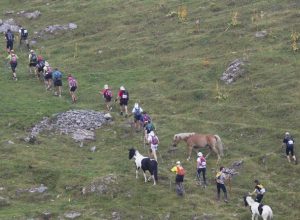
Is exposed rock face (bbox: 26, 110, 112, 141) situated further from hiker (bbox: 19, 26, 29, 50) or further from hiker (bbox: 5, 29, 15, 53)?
hiker (bbox: 19, 26, 29, 50)

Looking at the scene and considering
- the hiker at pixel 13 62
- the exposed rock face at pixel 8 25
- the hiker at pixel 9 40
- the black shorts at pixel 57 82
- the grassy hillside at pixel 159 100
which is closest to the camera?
the grassy hillside at pixel 159 100

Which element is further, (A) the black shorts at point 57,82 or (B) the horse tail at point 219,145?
(A) the black shorts at point 57,82

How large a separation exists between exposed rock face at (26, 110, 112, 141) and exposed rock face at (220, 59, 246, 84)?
495 inches

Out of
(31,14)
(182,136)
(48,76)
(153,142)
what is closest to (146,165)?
(153,142)

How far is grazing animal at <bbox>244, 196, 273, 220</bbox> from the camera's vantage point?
36.9m

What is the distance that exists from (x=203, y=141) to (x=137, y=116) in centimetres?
667

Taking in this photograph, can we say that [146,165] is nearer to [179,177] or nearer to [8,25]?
[179,177]

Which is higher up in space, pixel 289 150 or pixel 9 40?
pixel 9 40

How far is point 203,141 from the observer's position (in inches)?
1839

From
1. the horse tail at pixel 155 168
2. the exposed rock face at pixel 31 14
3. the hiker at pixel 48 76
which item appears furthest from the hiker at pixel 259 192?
the exposed rock face at pixel 31 14

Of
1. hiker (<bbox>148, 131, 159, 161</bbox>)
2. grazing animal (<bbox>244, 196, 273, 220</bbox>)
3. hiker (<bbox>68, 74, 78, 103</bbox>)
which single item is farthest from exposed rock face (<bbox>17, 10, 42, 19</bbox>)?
grazing animal (<bbox>244, 196, 273, 220</bbox>)

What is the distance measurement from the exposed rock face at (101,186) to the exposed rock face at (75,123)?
28.2 ft

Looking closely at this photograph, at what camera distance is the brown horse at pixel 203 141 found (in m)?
46.4

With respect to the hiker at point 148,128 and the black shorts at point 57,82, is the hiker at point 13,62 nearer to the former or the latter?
the black shorts at point 57,82
